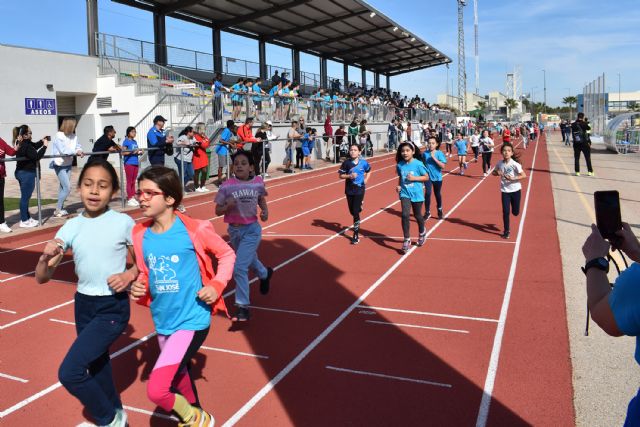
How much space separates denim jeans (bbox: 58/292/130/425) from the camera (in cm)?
325

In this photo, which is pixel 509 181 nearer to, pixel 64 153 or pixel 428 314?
pixel 428 314

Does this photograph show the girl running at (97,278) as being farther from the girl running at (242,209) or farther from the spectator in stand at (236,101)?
the spectator in stand at (236,101)

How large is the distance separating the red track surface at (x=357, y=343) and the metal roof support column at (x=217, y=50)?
77.2ft

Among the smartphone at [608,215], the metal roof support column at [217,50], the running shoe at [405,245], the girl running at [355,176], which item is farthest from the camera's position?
the metal roof support column at [217,50]

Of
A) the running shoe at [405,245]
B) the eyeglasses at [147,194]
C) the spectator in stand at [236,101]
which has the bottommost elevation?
the running shoe at [405,245]

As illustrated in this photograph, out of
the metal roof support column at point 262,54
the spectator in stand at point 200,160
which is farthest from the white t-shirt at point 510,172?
the metal roof support column at point 262,54

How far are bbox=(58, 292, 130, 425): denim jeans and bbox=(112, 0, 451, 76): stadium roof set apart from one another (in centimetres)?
2539

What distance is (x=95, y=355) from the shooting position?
3326 mm

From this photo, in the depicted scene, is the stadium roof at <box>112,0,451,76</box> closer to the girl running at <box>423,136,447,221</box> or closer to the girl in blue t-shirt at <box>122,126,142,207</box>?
the girl in blue t-shirt at <box>122,126,142,207</box>

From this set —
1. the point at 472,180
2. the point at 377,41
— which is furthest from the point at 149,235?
the point at 377,41

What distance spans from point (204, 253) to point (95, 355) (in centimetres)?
89

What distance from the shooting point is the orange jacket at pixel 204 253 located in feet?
11.4

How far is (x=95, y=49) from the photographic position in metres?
24.0

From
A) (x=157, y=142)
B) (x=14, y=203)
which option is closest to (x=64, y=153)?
(x=157, y=142)
